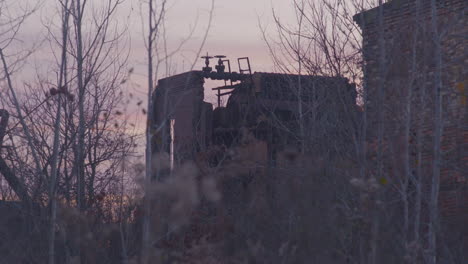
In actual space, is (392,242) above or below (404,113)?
below

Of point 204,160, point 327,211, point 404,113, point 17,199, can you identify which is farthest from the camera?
point 204,160

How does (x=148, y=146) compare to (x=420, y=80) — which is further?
(x=420, y=80)

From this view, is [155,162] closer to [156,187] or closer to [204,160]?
[156,187]

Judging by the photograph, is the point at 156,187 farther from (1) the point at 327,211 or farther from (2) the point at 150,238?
(1) the point at 327,211

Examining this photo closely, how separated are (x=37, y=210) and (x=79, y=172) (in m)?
0.74

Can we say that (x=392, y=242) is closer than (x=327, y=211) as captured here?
Yes

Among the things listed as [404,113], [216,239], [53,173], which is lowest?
[216,239]

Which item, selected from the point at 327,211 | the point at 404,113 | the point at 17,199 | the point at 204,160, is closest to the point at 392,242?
the point at 404,113

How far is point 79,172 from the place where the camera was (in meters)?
8.04

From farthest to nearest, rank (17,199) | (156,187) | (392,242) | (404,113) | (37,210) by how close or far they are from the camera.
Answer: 1. (17,199)
2. (37,210)
3. (404,113)
4. (392,242)
5. (156,187)

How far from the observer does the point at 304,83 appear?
14797 mm

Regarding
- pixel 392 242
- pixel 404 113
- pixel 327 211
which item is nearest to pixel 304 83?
pixel 327 211

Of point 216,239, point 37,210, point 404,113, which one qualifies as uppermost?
point 404,113

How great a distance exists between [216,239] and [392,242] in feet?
12.8
